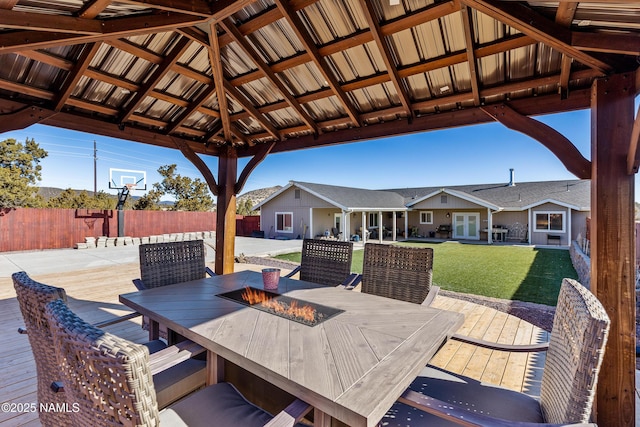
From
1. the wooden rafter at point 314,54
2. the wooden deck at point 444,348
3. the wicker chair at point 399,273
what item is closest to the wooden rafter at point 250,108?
the wooden rafter at point 314,54

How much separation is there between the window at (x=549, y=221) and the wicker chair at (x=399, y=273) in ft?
49.4

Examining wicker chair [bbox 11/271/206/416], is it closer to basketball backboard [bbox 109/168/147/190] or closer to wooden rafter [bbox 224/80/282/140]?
wooden rafter [bbox 224/80/282/140]

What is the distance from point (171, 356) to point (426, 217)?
707 inches

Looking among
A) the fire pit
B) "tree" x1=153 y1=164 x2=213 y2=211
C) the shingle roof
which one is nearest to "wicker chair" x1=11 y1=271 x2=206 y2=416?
the fire pit

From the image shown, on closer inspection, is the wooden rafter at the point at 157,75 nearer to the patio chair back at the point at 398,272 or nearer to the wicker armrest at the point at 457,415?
Answer: the patio chair back at the point at 398,272

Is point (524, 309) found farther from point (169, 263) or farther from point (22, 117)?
point (22, 117)

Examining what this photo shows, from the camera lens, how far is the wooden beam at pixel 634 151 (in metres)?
1.81

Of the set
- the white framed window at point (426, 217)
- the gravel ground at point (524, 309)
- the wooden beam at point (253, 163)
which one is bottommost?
the gravel ground at point (524, 309)

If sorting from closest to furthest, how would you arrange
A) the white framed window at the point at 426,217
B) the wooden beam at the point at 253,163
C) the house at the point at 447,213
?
the wooden beam at the point at 253,163 → the house at the point at 447,213 → the white framed window at the point at 426,217

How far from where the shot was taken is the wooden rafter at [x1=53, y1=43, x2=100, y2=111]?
8.29ft

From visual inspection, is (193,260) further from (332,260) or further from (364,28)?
(364,28)

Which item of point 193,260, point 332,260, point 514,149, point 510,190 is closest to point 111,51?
point 193,260

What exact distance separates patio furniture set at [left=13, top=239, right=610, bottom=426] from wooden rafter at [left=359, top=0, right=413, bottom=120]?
2014 millimetres

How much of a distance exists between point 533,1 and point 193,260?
3530 millimetres
